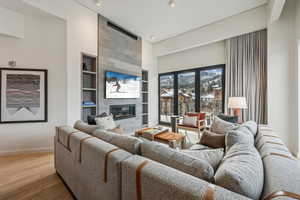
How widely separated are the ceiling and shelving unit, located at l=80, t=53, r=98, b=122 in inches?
49.9

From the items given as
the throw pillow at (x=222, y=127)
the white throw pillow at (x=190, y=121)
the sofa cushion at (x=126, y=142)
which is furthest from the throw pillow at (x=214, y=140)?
the white throw pillow at (x=190, y=121)

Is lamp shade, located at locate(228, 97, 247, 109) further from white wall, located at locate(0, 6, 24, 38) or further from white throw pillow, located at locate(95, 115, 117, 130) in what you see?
white wall, located at locate(0, 6, 24, 38)

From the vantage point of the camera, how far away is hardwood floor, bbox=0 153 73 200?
1.69 meters

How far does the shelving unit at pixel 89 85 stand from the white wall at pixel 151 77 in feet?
6.55

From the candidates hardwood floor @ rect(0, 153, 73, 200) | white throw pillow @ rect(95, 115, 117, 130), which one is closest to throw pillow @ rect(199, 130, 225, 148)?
white throw pillow @ rect(95, 115, 117, 130)

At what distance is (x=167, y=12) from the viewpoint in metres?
3.52

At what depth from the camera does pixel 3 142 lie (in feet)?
9.03

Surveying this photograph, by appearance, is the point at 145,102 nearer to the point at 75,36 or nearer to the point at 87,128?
the point at 75,36

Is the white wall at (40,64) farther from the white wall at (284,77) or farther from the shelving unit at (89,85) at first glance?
the white wall at (284,77)

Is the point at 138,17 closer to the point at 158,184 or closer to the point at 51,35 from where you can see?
the point at 51,35

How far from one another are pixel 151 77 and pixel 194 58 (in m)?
1.72

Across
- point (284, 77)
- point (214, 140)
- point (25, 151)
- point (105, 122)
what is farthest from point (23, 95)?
point (284, 77)

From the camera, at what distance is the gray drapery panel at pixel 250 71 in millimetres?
3479

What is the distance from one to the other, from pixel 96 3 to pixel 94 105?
2384mm
